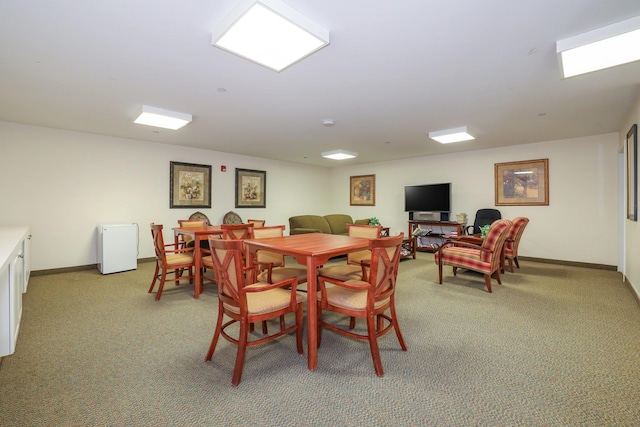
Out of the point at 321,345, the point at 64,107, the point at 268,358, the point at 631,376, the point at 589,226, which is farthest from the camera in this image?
the point at 589,226

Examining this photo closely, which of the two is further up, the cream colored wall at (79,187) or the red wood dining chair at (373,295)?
the cream colored wall at (79,187)

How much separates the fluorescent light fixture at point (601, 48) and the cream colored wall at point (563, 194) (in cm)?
376

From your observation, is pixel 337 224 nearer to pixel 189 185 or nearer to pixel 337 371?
pixel 189 185

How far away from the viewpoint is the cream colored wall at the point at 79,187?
4543 millimetres

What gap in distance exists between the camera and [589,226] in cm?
531

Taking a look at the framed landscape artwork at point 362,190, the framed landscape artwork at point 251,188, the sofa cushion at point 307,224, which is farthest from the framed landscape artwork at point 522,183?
the framed landscape artwork at point 251,188

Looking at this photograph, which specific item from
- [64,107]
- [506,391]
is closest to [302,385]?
[506,391]

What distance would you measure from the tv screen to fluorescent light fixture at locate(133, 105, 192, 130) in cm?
538

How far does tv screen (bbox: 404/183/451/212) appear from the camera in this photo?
6.85m

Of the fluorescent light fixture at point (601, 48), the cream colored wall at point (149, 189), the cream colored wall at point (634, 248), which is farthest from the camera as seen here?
the cream colored wall at point (149, 189)

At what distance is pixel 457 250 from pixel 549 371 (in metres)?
2.45

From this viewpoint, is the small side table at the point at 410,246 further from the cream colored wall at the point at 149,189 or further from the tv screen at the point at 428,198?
the cream colored wall at the point at 149,189

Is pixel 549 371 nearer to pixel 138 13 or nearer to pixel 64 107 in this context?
pixel 138 13

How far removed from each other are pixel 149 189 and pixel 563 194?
26.6 feet
